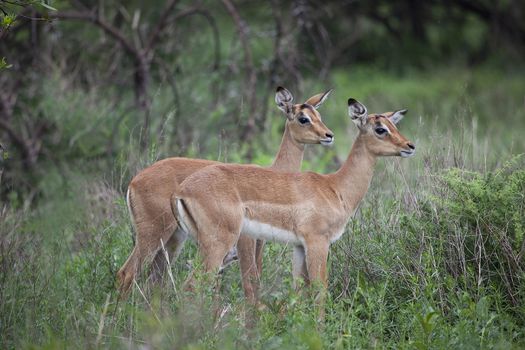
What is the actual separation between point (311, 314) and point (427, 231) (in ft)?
4.36

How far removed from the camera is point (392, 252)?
21.2 ft

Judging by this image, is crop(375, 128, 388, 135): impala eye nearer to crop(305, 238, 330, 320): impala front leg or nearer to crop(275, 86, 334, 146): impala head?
crop(275, 86, 334, 146): impala head

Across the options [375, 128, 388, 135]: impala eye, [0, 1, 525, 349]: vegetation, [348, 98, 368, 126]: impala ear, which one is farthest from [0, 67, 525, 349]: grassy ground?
[348, 98, 368, 126]: impala ear

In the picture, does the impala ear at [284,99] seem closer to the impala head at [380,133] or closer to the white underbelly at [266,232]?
the impala head at [380,133]

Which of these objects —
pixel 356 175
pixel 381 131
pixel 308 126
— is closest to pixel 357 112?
pixel 381 131

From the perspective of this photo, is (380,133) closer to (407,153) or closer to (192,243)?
(407,153)

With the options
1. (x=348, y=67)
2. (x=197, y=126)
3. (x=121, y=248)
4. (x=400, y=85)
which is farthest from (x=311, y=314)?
(x=348, y=67)

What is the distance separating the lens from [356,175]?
6.96 meters

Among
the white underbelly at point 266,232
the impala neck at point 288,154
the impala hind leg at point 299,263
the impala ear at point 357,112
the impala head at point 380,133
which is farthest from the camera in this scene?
the impala neck at point 288,154

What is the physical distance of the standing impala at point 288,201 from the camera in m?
6.20

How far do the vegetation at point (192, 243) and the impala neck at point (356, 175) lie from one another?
0.61ft

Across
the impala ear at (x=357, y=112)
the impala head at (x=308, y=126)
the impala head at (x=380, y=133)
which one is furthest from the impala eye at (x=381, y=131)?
the impala head at (x=308, y=126)

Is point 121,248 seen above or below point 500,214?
below

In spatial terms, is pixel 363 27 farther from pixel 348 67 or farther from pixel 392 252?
pixel 392 252
